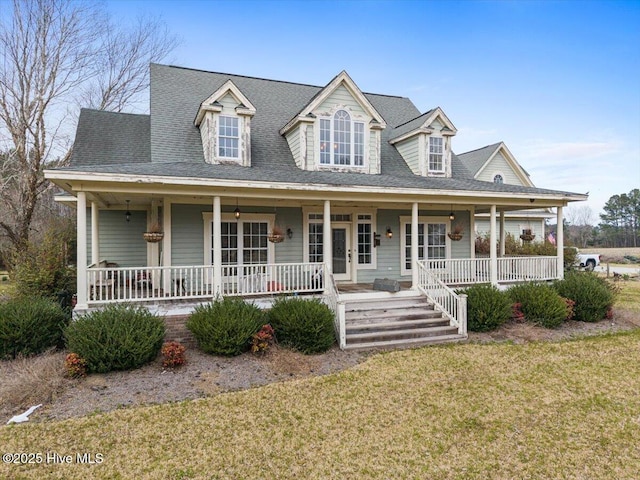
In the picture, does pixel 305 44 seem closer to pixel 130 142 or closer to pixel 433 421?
pixel 130 142

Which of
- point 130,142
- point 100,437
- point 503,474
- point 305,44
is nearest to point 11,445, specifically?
point 100,437

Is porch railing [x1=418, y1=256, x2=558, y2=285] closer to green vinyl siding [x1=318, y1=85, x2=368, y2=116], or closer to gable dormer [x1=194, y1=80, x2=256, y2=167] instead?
green vinyl siding [x1=318, y1=85, x2=368, y2=116]

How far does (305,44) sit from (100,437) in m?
18.0

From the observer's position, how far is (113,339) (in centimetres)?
692

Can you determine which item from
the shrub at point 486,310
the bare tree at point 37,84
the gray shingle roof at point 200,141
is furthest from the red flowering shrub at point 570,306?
the bare tree at point 37,84

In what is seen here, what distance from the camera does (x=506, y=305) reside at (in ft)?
32.8

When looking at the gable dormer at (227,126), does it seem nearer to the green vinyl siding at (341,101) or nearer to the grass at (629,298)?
the green vinyl siding at (341,101)

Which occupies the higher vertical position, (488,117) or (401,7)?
(401,7)

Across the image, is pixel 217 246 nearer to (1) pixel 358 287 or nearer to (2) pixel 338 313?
(2) pixel 338 313

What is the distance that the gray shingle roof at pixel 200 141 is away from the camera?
10484mm

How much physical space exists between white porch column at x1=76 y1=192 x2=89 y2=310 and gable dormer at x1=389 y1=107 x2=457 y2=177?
10581mm

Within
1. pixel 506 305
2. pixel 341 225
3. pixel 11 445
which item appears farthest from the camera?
pixel 341 225

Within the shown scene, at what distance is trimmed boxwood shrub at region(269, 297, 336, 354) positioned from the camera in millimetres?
8148

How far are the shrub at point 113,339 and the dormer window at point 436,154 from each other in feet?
35.6
